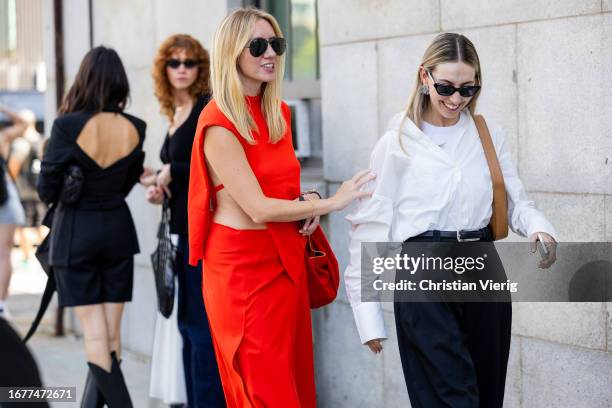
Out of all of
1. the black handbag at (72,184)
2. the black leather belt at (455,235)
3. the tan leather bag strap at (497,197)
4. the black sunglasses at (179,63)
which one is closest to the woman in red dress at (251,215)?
the black leather belt at (455,235)

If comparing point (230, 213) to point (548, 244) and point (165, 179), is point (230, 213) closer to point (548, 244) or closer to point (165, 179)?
point (548, 244)

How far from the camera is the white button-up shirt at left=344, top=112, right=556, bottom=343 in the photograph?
393 centimetres

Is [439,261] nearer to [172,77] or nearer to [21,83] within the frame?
[172,77]

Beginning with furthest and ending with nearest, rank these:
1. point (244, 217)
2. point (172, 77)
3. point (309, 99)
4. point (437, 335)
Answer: point (309, 99)
point (172, 77)
point (244, 217)
point (437, 335)

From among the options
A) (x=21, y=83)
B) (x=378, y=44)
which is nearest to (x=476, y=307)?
(x=378, y=44)

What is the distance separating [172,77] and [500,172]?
266 centimetres

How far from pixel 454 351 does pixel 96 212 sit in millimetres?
2602

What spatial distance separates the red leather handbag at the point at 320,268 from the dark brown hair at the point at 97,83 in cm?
185

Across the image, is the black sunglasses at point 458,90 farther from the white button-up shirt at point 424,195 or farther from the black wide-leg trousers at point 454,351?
the black wide-leg trousers at point 454,351

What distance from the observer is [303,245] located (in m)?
4.39

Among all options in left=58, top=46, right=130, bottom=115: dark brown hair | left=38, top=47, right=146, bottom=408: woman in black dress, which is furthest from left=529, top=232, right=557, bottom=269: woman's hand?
left=58, top=46, right=130, bottom=115: dark brown hair

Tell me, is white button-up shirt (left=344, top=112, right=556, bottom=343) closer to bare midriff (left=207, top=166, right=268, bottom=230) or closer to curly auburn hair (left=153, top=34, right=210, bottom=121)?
bare midriff (left=207, top=166, right=268, bottom=230)

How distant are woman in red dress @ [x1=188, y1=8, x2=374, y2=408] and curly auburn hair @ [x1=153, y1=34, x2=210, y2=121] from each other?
6.00 ft

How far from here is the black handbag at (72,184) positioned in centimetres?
568
